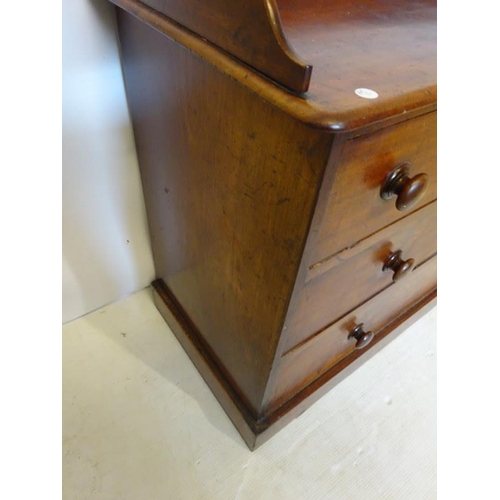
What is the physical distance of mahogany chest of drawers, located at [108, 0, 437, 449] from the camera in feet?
1.20

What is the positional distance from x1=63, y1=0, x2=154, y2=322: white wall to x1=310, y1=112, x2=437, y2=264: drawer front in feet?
1.75

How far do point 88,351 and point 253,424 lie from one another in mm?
507

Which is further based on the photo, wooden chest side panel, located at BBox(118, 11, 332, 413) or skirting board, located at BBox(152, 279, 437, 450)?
skirting board, located at BBox(152, 279, 437, 450)

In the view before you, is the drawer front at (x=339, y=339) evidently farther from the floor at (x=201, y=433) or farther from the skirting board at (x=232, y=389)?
the floor at (x=201, y=433)

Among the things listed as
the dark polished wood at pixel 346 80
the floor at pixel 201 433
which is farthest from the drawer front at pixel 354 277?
the floor at pixel 201 433

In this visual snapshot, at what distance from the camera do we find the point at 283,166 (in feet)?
1.35

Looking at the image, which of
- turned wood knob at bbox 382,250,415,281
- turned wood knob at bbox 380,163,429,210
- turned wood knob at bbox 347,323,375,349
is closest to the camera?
turned wood knob at bbox 380,163,429,210

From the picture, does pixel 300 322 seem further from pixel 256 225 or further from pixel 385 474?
pixel 385 474

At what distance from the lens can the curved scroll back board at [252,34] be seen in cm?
33

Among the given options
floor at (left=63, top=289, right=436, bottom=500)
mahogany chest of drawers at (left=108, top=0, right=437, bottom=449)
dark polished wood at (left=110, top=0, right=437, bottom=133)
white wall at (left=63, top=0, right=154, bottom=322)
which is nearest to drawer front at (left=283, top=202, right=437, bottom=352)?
mahogany chest of drawers at (left=108, top=0, right=437, bottom=449)

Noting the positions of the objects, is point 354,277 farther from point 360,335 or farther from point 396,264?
point 360,335

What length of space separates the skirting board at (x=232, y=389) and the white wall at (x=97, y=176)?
0.14 metres

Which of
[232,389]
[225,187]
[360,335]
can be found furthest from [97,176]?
[360,335]

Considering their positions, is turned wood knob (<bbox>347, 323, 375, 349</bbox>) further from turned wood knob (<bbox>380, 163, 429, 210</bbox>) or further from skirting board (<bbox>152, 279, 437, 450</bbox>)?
turned wood knob (<bbox>380, 163, 429, 210</bbox>)
